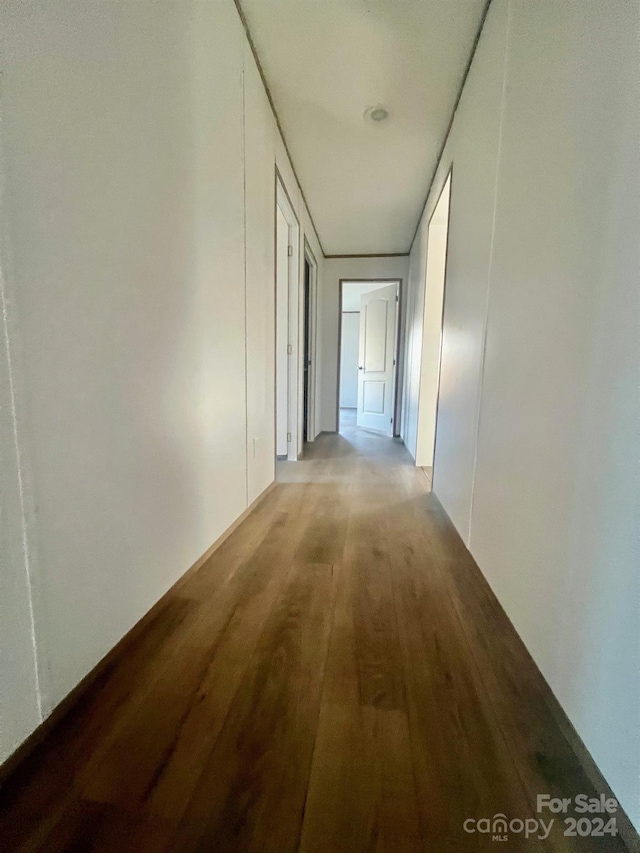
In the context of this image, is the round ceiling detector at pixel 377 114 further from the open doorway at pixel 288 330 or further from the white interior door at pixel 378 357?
the white interior door at pixel 378 357

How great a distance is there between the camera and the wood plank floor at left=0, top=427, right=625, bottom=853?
687 millimetres

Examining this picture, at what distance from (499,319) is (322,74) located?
201 centimetres

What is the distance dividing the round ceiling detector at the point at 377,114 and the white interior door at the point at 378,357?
9.43 ft

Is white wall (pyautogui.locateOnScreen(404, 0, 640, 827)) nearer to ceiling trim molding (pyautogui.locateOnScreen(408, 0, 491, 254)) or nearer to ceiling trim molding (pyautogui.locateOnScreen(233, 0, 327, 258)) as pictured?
ceiling trim molding (pyautogui.locateOnScreen(408, 0, 491, 254))

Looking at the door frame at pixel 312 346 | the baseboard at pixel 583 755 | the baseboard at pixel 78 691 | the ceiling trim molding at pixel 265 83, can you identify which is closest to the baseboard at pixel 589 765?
the baseboard at pixel 583 755

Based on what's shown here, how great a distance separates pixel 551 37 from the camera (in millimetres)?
1077

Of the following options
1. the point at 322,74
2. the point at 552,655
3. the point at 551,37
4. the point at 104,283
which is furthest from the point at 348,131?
the point at 552,655

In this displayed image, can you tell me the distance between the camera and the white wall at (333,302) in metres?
5.31

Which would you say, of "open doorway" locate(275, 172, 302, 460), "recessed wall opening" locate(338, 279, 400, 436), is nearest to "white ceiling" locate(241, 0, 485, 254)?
"open doorway" locate(275, 172, 302, 460)

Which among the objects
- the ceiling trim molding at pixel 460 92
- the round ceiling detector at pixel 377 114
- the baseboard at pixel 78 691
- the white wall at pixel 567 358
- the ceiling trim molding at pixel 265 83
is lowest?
the baseboard at pixel 78 691

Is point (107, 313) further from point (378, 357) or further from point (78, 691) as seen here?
point (378, 357)

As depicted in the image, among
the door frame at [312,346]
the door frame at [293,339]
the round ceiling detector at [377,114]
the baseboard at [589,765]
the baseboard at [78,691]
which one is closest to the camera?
the baseboard at [589,765]

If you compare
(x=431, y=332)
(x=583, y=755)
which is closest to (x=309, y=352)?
(x=431, y=332)

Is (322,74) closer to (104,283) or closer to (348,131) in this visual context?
(348,131)
